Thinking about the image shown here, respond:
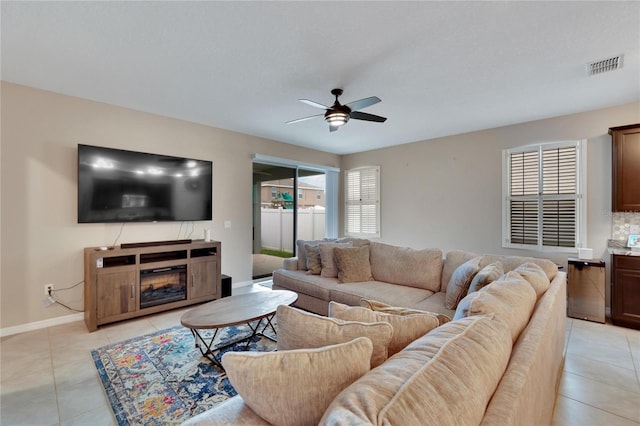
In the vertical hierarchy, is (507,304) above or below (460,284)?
above

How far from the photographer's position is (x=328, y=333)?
1076 millimetres

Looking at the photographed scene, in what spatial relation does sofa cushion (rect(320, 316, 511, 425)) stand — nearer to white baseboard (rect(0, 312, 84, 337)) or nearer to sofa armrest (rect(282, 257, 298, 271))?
sofa armrest (rect(282, 257, 298, 271))

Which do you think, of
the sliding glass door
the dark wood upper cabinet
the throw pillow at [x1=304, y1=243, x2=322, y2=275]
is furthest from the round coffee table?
the dark wood upper cabinet

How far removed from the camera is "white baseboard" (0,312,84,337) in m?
3.04

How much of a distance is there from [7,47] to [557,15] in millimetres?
4310

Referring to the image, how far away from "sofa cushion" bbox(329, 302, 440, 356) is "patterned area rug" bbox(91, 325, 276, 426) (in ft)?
4.45

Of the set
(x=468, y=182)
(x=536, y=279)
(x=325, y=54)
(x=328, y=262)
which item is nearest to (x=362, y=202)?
(x=468, y=182)

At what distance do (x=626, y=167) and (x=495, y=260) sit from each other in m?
2.24

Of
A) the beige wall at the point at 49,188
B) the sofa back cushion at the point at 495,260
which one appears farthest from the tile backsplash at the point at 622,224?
the beige wall at the point at 49,188

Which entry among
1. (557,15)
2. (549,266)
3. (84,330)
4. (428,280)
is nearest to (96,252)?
(84,330)

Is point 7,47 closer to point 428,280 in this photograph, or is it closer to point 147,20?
point 147,20

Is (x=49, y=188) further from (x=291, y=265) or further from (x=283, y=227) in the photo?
(x=283, y=227)

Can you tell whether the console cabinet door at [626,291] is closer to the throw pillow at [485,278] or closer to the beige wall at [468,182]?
the beige wall at [468,182]

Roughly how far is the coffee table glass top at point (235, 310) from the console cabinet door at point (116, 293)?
1.37m
